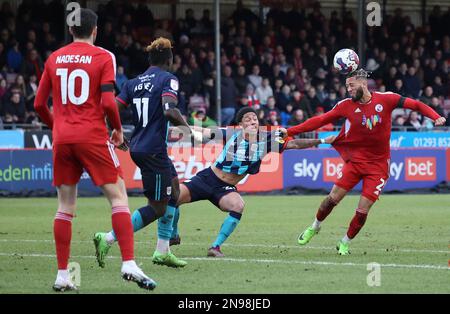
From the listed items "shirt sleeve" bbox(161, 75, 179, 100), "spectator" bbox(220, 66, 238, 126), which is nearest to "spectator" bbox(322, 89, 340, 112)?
"spectator" bbox(220, 66, 238, 126)

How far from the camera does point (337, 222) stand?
16.4m

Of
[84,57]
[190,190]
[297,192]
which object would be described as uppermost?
[84,57]

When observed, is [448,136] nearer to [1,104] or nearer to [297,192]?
[297,192]

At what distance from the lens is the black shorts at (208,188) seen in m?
11.6

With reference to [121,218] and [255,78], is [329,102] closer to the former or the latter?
[255,78]

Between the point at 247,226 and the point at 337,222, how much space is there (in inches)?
64.7

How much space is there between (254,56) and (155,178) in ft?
64.1

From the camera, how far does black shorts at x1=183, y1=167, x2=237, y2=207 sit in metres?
11.6

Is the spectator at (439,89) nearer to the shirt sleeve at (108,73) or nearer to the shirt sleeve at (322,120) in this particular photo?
the shirt sleeve at (322,120)

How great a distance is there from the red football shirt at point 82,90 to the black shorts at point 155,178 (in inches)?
66.5

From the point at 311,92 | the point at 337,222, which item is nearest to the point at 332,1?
the point at 311,92

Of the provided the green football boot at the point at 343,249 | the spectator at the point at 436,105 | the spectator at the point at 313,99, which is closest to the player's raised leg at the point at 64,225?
the green football boot at the point at 343,249

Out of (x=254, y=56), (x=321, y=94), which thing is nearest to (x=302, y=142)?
(x=321, y=94)

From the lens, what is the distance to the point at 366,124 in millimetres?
12031
